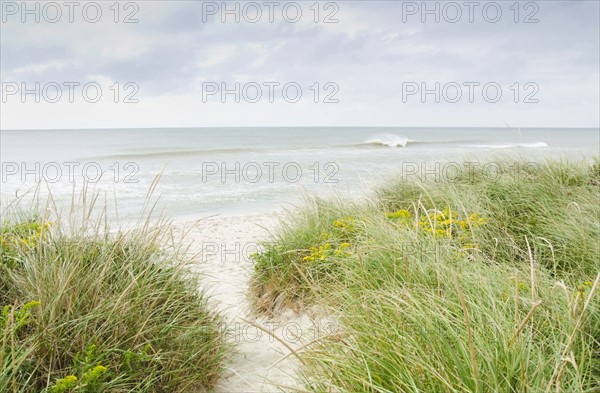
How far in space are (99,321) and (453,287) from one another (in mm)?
2137

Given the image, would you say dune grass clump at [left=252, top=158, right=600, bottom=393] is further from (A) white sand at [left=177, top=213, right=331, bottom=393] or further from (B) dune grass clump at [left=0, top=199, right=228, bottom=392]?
(B) dune grass clump at [left=0, top=199, right=228, bottom=392]

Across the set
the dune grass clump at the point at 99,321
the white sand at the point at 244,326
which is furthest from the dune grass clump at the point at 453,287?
the dune grass clump at the point at 99,321

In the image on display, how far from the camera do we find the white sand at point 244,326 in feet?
10.3

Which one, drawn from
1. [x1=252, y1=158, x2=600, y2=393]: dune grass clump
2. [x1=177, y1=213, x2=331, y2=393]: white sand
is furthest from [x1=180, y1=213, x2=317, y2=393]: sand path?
[x1=252, y1=158, x2=600, y2=393]: dune grass clump

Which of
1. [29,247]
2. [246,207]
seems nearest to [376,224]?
[29,247]

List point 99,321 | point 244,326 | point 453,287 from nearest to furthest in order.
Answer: point 99,321 < point 453,287 < point 244,326

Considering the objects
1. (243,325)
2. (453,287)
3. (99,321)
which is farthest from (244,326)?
(453,287)

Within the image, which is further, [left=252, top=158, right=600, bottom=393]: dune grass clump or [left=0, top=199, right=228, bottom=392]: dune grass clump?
[left=0, top=199, right=228, bottom=392]: dune grass clump

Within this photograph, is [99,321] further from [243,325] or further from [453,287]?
[453,287]

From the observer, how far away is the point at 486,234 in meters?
4.78

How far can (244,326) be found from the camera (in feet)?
13.5

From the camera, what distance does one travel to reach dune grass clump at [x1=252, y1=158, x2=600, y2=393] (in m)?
1.90

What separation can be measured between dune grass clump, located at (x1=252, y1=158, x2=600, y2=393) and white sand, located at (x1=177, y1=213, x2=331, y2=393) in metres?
0.24

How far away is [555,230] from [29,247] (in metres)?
4.74
